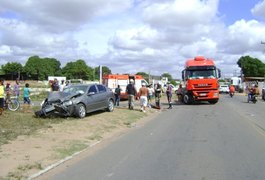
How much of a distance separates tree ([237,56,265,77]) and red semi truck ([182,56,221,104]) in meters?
108

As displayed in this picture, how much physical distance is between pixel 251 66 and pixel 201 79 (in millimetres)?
114293

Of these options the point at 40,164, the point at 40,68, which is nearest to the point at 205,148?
the point at 40,164

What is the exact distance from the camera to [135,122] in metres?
20.3

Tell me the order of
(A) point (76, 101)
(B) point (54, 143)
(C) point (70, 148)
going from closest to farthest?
(C) point (70, 148) < (B) point (54, 143) < (A) point (76, 101)

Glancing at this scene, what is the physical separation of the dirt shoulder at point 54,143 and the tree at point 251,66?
12520 centimetres

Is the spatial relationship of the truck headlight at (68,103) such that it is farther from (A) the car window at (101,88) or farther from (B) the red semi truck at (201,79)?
(B) the red semi truck at (201,79)

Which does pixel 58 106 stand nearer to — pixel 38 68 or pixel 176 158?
pixel 176 158

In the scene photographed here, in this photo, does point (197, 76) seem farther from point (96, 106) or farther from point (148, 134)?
point (148, 134)

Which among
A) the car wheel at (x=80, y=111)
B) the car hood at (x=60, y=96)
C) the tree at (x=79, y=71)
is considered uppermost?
the tree at (x=79, y=71)

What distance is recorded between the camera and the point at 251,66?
142 metres

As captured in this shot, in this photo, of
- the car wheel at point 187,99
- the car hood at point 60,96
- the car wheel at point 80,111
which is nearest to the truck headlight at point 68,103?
the car hood at point 60,96

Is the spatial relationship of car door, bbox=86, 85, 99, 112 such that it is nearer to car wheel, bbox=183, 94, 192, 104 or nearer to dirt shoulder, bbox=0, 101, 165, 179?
dirt shoulder, bbox=0, 101, 165, 179

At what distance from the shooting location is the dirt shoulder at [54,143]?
9.25 metres

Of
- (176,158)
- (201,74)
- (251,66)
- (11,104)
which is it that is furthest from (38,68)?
(176,158)
